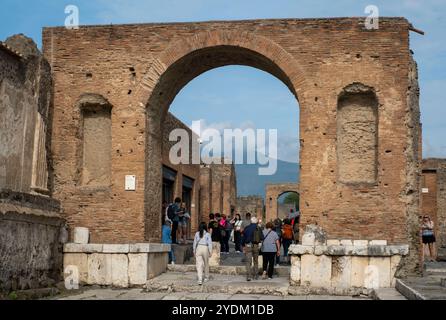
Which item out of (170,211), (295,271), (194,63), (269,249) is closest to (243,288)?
(295,271)

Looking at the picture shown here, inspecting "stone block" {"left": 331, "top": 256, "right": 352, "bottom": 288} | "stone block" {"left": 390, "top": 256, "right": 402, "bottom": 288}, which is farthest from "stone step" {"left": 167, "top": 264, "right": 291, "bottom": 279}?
"stone block" {"left": 390, "top": 256, "right": 402, "bottom": 288}

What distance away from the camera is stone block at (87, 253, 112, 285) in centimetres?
1295

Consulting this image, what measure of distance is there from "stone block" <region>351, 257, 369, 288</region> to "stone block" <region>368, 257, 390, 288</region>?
117mm

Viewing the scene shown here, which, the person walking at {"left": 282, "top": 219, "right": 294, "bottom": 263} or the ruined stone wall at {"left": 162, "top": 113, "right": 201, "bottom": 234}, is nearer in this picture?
the person walking at {"left": 282, "top": 219, "right": 294, "bottom": 263}

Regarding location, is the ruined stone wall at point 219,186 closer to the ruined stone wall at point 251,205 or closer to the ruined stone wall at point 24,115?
the ruined stone wall at point 251,205

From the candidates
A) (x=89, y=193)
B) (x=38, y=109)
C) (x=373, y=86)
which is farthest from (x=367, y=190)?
(x=38, y=109)

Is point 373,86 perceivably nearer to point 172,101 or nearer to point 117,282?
point 172,101

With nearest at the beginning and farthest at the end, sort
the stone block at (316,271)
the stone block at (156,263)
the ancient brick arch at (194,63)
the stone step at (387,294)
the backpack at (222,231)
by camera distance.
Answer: the stone step at (387,294) < the stone block at (316,271) < the stone block at (156,263) < the ancient brick arch at (194,63) < the backpack at (222,231)

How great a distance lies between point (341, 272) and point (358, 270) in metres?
0.30

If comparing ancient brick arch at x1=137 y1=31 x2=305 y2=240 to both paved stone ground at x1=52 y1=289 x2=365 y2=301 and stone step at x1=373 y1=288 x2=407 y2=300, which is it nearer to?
paved stone ground at x1=52 y1=289 x2=365 y2=301

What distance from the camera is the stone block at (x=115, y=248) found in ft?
42.4

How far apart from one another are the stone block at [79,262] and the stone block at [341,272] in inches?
183

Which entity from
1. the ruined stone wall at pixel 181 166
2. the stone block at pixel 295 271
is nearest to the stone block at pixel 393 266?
the stone block at pixel 295 271

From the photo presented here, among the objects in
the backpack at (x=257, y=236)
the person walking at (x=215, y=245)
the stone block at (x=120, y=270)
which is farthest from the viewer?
the person walking at (x=215, y=245)
